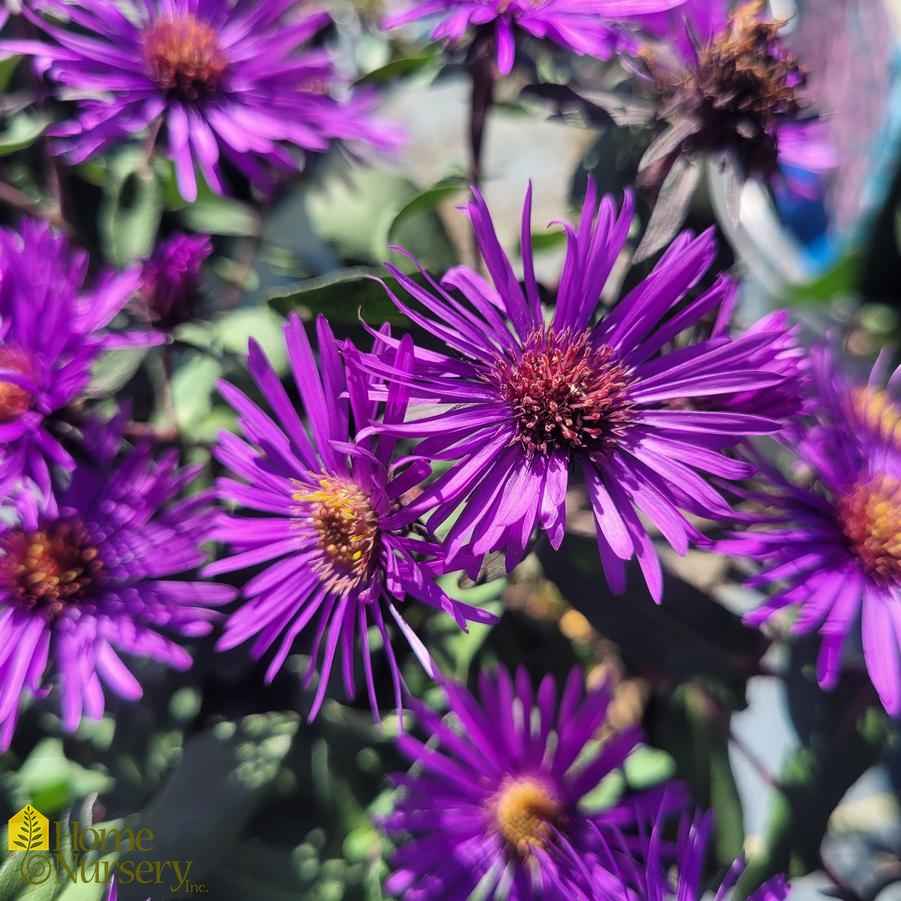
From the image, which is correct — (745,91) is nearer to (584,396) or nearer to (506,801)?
(584,396)

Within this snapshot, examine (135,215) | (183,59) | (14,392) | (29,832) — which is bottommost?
(29,832)

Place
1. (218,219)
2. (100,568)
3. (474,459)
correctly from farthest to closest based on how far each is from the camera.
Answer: (218,219), (100,568), (474,459)

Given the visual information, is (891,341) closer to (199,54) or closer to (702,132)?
(702,132)

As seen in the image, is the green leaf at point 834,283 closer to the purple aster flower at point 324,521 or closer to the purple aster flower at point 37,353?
the purple aster flower at point 324,521

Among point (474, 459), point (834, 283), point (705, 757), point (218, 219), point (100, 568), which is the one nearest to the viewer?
point (474, 459)

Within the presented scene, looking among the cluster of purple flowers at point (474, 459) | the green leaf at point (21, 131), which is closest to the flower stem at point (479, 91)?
the cluster of purple flowers at point (474, 459)

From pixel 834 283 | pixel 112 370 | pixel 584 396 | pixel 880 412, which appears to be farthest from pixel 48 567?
pixel 834 283


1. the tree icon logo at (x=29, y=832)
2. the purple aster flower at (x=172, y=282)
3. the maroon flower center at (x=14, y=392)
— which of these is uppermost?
the purple aster flower at (x=172, y=282)

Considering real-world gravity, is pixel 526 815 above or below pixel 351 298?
below

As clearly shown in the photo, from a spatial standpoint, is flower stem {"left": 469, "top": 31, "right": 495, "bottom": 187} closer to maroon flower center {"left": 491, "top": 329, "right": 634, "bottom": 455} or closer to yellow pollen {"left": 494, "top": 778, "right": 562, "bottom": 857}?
maroon flower center {"left": 491, "top": 329, "right": 634, "bottom": 455}
